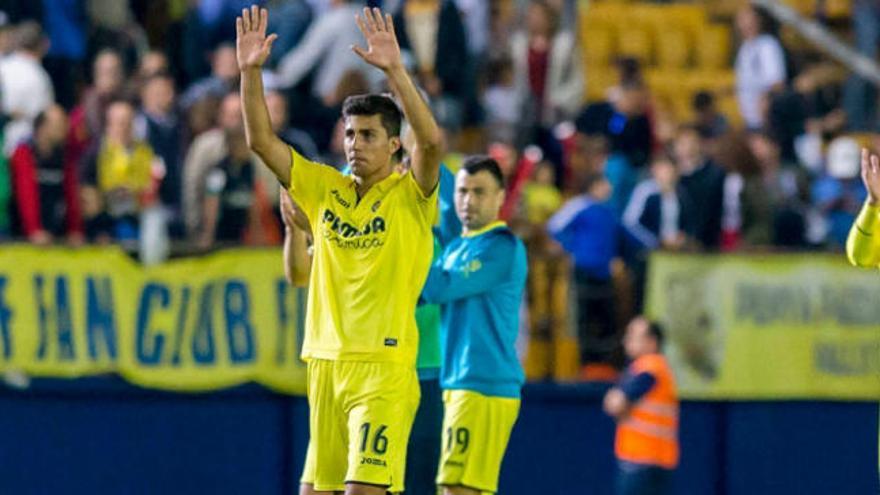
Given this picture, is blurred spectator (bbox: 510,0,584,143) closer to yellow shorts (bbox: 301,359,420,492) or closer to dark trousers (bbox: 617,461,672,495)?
dark trousers (bbox: 617,461,672,495)

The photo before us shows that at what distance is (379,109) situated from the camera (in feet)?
34.3

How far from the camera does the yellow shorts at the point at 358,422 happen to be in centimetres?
1030

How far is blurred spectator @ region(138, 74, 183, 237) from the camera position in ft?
55.0

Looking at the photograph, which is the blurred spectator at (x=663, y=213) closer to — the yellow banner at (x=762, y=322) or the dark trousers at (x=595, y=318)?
the yellow banner at (x=762, y=322)

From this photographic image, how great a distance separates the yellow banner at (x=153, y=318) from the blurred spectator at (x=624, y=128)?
3.35 m

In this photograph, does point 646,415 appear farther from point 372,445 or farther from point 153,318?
point 372,445

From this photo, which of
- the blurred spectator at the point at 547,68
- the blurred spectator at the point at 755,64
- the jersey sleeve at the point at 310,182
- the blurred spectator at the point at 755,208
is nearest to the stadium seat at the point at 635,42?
the blurred spectator at the point at 755,64

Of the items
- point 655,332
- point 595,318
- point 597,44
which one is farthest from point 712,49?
point 655,332

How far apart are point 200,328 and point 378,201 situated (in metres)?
5.88

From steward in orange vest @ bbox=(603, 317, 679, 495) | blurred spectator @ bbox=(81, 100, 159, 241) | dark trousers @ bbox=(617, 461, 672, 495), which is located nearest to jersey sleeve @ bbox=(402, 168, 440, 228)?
steward in orange vest @ bbox=(603, 317, 679, 495)

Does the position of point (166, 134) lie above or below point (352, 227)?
above

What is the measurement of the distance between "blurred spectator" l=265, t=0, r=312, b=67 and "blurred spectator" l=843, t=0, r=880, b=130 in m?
5.43

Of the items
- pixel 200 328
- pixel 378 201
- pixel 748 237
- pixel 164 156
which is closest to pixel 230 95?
pixel 164 156

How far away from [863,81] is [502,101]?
4.05m
